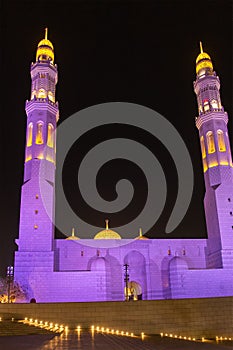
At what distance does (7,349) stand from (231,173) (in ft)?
117

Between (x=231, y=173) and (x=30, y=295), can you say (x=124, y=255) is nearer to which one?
(x=30, y=295)

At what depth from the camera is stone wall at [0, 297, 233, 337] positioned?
681 inches

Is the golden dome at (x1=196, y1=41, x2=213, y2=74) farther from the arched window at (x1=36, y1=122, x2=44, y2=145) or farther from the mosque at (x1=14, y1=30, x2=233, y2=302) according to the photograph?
the arched window at (x1=36, y1=122, x2=44, y2=145)

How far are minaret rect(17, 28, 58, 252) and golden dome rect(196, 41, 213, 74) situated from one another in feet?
64.7

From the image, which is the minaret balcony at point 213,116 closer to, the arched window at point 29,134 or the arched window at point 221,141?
the arched window at point 221,141

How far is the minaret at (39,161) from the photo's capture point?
3506 centimetres

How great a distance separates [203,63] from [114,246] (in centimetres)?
2763

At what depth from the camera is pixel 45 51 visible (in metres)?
44.9

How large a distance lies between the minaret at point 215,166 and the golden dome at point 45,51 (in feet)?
65.3

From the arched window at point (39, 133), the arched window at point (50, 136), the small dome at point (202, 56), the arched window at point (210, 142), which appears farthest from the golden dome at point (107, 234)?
the small dome at point (202, 56)

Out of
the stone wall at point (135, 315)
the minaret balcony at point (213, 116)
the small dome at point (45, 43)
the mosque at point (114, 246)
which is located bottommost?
the stone wall at point (135, 315)

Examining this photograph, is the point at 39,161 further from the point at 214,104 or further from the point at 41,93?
the point at 214,104

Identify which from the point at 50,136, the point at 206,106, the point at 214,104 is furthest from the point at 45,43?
the point at 214,104

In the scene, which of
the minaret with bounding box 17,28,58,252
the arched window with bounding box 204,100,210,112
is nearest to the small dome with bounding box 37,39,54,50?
the minaret with bounding box 17,28,58,252
